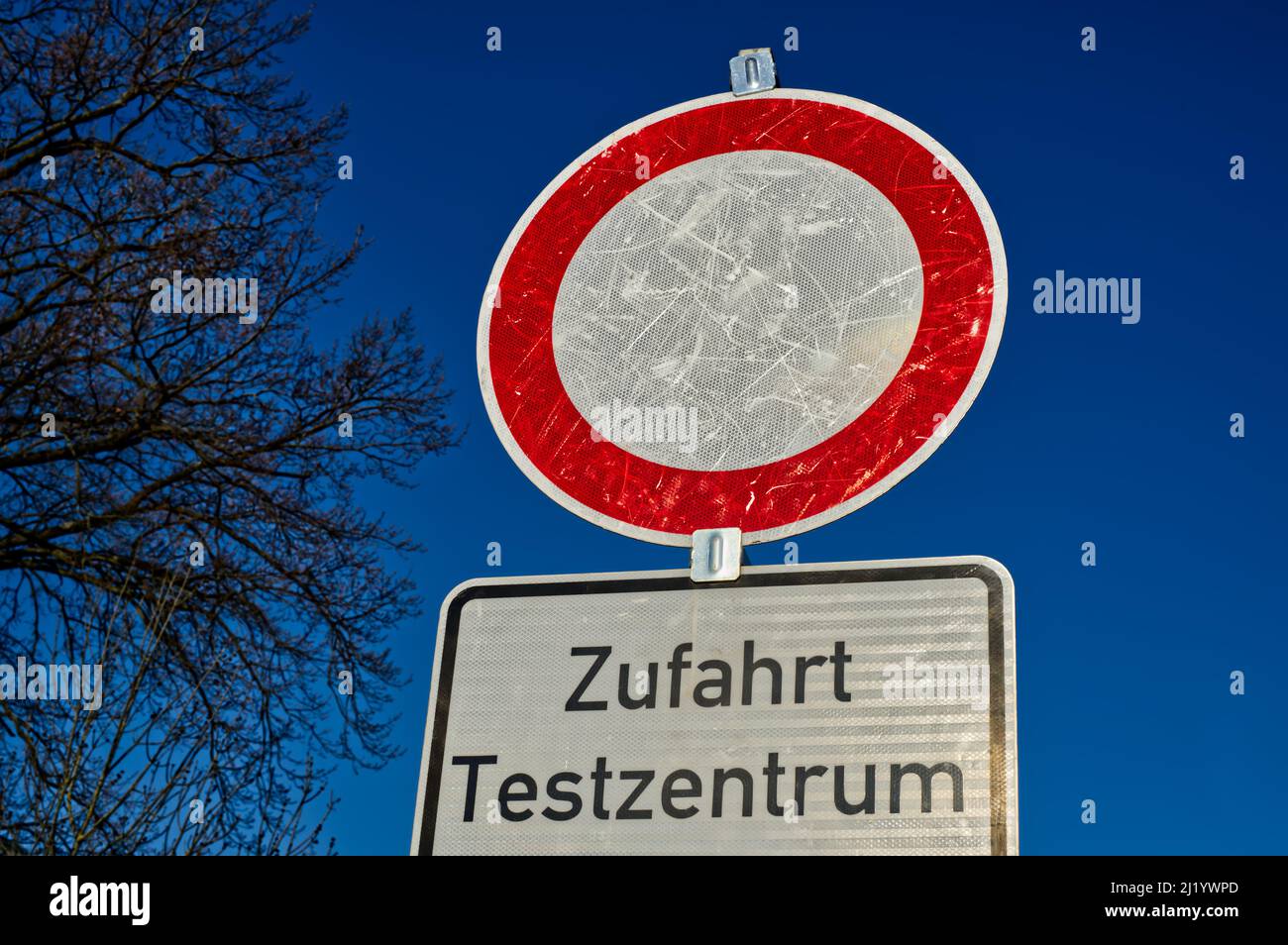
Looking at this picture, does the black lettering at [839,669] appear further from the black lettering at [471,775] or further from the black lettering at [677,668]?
the black lettering at [471,775]

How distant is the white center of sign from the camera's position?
1.71 metres

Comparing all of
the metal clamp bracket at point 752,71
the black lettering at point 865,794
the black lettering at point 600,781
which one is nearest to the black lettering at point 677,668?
the black lettering at point 600,781

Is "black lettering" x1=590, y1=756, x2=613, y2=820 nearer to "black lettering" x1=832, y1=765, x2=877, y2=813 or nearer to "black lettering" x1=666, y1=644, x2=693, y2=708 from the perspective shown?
"black lettering" x1=666, y1=644, x2=693, y2=708

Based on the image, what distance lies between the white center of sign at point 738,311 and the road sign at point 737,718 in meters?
0.21

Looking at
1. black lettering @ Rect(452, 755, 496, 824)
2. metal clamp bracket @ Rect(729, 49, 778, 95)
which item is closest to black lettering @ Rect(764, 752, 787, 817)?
black lettering @ Rect(452, 755, 496, 824)

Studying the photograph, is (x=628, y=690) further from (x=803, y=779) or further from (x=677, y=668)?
(x=803, y=779)

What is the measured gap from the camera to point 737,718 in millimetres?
1525

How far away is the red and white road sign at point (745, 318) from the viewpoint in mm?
1687

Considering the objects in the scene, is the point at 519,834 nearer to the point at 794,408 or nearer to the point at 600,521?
the point at 600,521

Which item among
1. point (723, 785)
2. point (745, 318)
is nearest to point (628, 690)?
point (723, 785)

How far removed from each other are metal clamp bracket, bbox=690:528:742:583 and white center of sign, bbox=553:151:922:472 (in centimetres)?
10

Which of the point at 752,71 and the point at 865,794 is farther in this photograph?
the point at 752,71

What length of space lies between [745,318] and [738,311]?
1cm
